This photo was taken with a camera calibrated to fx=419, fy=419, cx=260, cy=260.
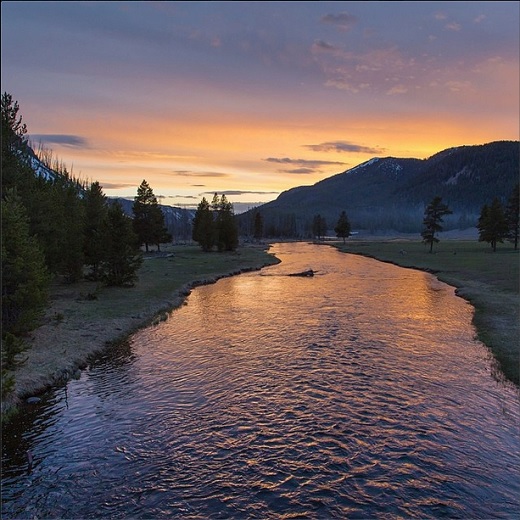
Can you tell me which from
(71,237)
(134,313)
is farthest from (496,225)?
(71,237)

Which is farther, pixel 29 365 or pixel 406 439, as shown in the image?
pixel 29 365

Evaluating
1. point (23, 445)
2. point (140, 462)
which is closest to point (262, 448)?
point (140, 462)

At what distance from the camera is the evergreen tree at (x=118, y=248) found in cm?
4606

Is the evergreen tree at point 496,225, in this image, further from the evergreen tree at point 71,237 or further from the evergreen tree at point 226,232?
the evergreen tree at point 71,237

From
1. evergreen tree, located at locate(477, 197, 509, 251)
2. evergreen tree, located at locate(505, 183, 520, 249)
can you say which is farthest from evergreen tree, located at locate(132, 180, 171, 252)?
evergreen tree, located at locate(505, 183, 520, 249)

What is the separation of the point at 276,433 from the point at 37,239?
89.3 feet

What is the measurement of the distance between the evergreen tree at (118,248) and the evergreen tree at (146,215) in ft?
146

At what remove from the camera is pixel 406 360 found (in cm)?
2277

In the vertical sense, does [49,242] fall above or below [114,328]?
above

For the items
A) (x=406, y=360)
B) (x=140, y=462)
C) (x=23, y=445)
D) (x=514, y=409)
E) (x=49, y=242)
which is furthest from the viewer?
(x=49, y=242)

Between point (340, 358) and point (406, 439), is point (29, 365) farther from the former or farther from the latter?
point (406, 439)

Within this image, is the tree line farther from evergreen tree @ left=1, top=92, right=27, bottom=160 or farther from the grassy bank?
the grassy bank

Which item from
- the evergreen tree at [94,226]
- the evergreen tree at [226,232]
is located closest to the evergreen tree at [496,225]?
the evergreen tree at [226,232]

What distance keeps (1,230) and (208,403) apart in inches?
508
